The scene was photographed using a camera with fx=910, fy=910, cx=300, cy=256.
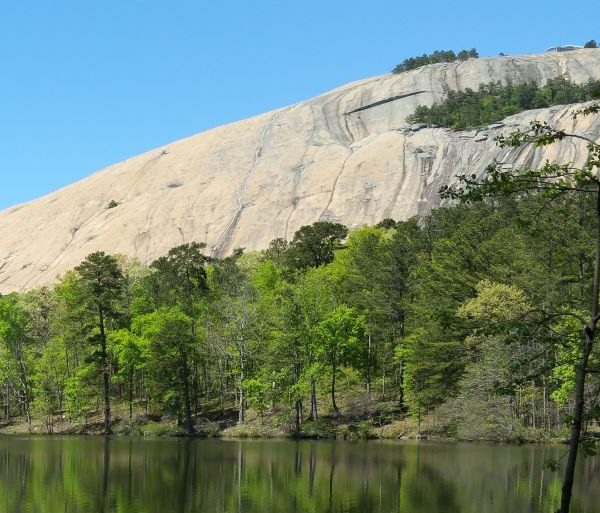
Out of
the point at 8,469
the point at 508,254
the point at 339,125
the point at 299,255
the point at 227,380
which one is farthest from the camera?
the point at 339,125

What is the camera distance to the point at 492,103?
143m

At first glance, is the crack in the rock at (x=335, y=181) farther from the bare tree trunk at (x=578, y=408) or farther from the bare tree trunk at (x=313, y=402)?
the bare tree trunk at (x=578, y=408)

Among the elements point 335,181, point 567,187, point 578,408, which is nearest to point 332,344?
point 578,408

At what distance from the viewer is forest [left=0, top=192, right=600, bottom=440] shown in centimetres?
5347

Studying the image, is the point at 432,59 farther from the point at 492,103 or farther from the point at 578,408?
the point at 578,408

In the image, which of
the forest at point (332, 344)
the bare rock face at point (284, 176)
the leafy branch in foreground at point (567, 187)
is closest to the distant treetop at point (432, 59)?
the bare rock face at point (284, 176)

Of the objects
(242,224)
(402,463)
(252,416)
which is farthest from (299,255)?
(402,463)

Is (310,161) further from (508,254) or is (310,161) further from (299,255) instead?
(508,254)

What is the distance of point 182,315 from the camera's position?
2557 inches

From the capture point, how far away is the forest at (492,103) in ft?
447

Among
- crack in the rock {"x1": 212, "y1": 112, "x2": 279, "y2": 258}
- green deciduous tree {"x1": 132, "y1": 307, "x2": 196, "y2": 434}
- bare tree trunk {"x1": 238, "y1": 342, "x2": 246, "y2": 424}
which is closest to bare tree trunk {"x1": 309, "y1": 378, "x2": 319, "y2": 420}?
bare tree trunk {"x1": 238, "y1": 342, "x2": 246, "y2": 424}

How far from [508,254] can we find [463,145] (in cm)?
7000

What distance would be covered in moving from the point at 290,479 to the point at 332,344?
27589mm

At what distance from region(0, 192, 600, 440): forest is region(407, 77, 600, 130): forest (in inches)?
2207
